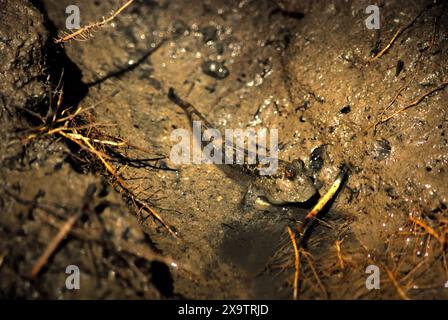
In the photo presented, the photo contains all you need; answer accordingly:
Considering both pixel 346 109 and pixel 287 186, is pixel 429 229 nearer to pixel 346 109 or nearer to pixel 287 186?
pixel 287 186

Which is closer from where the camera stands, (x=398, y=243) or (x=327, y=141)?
(x=398, y=243)

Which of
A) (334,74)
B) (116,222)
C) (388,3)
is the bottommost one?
(116,222)

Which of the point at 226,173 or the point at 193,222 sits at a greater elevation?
the point at 226,173

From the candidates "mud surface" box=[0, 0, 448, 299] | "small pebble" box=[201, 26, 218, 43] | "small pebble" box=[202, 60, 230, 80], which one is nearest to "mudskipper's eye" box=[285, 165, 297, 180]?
"mud surface" box=[0, 0, 448, 299]

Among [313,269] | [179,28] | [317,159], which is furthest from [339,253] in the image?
[179,28]

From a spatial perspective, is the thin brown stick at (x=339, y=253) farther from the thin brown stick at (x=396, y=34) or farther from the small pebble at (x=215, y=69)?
the small pebble at (x=215, y=69)

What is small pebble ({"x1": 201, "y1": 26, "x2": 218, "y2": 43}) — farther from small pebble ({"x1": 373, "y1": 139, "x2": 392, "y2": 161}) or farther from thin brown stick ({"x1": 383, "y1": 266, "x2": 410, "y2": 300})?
thin brown stick ({"x1": 383, "y1": 266, "x2": 410, "y2": 300})

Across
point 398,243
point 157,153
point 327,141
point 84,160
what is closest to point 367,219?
point 398,243

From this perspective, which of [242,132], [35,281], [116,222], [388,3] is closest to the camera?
[35,281]

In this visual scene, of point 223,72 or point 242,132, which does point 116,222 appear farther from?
point 223,72
